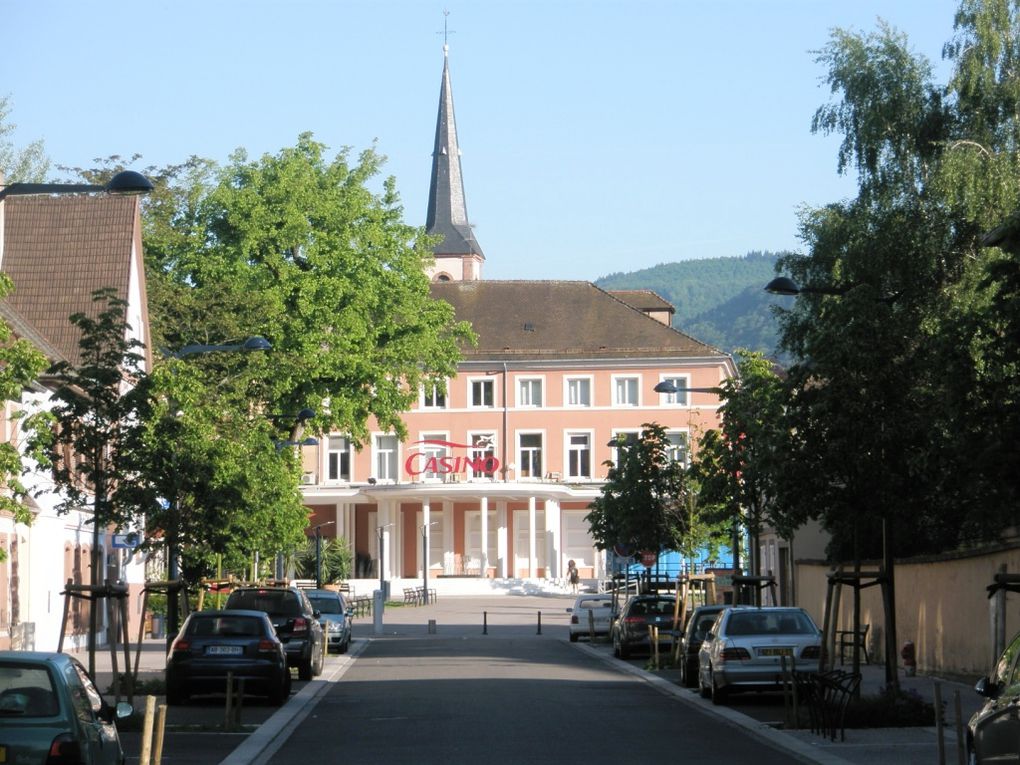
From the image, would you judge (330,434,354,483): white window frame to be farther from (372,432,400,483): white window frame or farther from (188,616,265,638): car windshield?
(188,616,265,638): car windshield

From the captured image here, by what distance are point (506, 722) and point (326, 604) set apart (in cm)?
2445

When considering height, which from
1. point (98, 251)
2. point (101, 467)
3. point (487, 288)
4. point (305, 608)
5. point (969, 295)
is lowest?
point (305, 608)

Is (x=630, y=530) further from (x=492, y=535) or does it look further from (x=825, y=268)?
(x=492, y=535)

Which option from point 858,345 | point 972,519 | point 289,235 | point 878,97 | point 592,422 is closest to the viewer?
point 858,345

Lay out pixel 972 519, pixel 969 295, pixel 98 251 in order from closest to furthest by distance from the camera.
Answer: pixel 972 519, pixel 969 295, pixel 98 251

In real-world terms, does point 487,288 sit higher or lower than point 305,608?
higher

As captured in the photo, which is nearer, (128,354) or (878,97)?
(128,354)

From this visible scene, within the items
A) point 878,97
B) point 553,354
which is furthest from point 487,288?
point 878,97

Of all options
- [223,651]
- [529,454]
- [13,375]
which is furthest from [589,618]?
[529,454]

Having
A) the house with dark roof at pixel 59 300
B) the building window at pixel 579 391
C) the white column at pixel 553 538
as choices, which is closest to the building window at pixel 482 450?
the white column at pixel 553 538

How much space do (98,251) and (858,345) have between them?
30.9 metres

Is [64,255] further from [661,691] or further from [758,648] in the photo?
[758,648]

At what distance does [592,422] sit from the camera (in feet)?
338

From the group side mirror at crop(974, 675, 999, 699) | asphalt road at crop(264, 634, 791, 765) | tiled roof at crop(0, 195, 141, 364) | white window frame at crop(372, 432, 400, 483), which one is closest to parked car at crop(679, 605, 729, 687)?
→ asphalt road at crop(264, 634, 791, 765)
